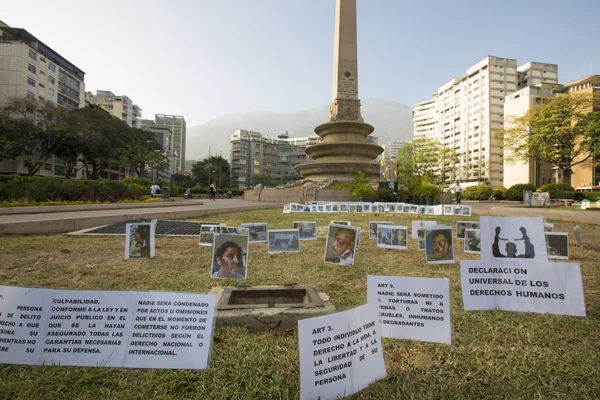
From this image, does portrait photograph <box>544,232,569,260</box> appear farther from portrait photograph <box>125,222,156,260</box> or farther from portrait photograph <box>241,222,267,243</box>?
portrait photograph <box>125,222,156,260</box>

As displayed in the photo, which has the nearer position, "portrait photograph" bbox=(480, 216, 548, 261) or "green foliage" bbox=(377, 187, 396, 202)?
"portrait photograph" bbox=(480, 216, 548, 261)

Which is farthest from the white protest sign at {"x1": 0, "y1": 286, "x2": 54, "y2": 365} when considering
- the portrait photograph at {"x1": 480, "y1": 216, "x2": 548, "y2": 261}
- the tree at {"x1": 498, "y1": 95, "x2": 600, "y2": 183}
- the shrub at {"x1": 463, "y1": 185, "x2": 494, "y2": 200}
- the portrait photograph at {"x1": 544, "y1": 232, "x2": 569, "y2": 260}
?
the tree at {"x1": 498, "y1": 95, "x2": 600, "y2": 183}

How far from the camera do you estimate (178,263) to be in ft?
14.4

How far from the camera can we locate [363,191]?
59.2ft

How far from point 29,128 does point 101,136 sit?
27.6ft

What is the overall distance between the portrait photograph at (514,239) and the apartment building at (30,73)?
5561 cm

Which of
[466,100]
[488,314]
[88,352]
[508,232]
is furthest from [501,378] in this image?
[466,100]

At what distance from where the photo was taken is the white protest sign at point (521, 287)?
102 inches

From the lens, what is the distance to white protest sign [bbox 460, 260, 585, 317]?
2.58 metres

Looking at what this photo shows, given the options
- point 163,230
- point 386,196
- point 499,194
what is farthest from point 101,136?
point 499,194

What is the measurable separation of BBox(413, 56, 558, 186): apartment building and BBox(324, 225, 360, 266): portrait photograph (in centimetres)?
8276

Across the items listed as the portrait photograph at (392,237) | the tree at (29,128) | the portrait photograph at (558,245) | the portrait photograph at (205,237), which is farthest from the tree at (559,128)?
the tree at (29,128)

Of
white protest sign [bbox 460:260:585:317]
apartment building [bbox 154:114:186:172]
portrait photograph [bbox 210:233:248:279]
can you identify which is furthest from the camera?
apartment building [bbox 154:114:186:172]

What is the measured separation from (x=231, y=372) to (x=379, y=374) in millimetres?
819
